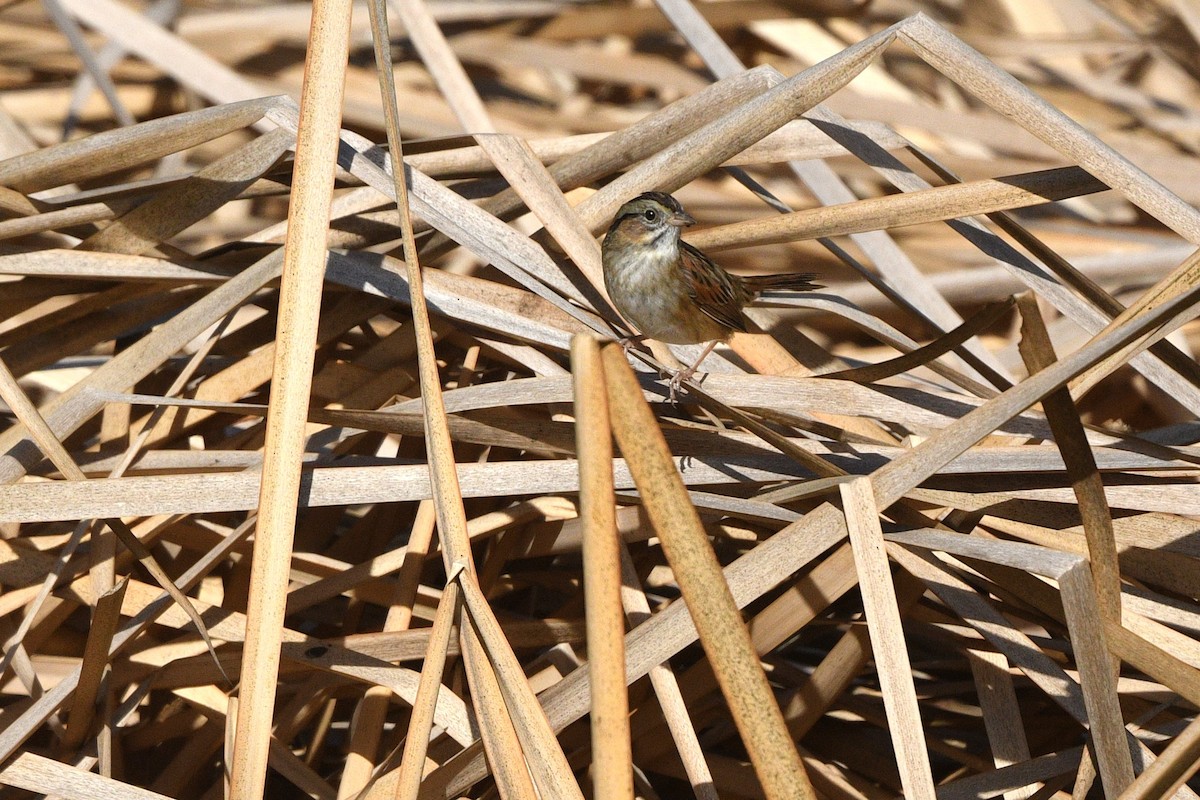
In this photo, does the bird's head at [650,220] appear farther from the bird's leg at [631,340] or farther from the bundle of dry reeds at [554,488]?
the bird's leg at [631,340]

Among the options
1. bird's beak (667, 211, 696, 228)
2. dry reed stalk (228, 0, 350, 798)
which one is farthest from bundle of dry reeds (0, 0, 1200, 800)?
bird's beak (667, 211, 696, 228)

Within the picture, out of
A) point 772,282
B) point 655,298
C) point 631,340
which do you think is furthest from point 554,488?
point 772,282

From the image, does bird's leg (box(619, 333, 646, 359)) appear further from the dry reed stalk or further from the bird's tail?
the dry reed stalk

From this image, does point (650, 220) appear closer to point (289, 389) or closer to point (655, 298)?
point (655, 298)

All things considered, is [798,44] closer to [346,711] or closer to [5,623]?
[346,711]

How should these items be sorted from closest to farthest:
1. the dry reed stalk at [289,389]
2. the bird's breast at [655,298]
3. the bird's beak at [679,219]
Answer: the dry reed stalk at [289,389] → the bird's breast at [655,298] → the bird's beak at [679,219]

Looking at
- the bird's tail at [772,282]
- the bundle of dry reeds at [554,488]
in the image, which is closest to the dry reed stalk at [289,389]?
the bundle of dry reeds at [554,488]

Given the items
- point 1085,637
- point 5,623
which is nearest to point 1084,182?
point 1085,637
